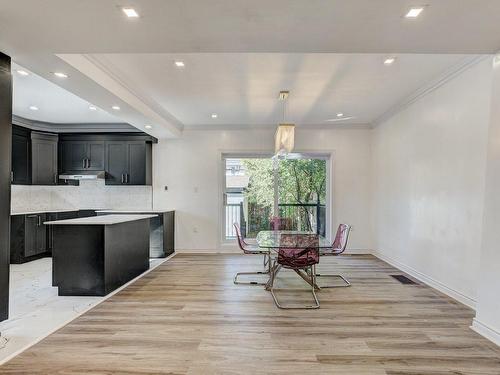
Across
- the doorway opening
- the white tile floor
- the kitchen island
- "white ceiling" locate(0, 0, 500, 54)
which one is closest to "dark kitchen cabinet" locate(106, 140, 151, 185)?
the doorway opening

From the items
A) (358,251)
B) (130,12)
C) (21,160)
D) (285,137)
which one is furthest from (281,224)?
(21,160)

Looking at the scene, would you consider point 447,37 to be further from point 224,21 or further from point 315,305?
point 315,305

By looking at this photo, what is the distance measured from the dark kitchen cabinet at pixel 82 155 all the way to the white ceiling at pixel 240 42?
2.12 m

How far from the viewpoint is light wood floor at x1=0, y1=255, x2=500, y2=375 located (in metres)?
2.17

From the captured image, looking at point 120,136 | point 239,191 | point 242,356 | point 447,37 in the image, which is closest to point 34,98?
point 120,136

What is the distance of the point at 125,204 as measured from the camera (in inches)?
256

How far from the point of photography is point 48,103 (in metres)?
4.81

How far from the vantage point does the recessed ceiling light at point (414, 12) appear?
1925 mm

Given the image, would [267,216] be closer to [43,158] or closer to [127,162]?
[127,162]

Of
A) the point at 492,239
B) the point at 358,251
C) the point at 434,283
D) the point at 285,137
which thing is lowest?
the point at 358,251

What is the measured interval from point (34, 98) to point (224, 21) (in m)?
4.01

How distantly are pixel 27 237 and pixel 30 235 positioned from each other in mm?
65

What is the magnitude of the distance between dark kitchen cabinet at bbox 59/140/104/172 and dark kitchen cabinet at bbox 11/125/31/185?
2.00ft

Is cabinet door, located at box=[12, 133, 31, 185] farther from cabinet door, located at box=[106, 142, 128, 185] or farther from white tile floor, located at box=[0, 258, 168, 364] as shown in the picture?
white tile floor, located at box=[0, 258, 168, 364]
